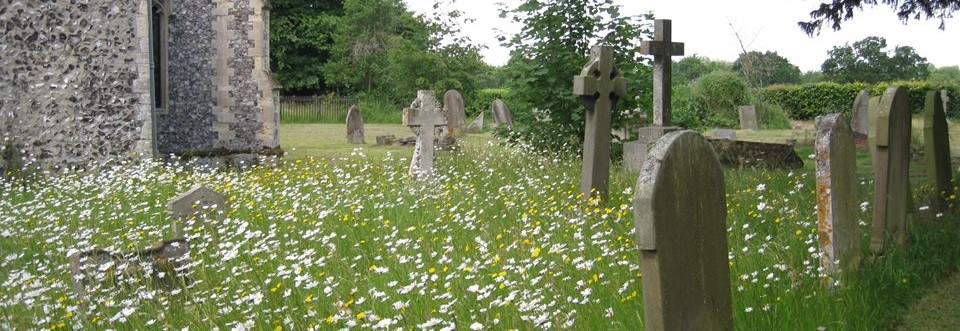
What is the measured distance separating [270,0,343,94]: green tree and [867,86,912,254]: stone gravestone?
33.2 metres

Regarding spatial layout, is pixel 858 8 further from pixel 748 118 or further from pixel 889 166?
pixel 748 118

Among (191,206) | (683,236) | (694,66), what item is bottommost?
(191,206)

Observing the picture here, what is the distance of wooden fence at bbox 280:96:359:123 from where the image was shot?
3431cm

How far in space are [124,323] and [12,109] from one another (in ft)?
29.7

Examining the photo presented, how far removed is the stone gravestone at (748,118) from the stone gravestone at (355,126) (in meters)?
10.9

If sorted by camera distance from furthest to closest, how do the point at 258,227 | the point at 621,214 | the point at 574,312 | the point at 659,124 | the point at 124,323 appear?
1. the point at 659,124
2. the point at 258,227
3. the point at 621,214
4. the point at 124,323
5. the point at 574,312

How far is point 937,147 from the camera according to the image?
25.5ft

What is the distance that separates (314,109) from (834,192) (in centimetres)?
3073

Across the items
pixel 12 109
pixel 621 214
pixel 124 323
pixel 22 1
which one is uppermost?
pixel 22 1

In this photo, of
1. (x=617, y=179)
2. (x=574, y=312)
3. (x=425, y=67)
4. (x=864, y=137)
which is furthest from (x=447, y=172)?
(x=425, y=67)

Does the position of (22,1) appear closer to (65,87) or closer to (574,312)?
(65,87)

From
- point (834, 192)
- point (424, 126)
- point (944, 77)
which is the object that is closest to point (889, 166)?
point (834, 192)

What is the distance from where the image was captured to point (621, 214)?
7555 mm

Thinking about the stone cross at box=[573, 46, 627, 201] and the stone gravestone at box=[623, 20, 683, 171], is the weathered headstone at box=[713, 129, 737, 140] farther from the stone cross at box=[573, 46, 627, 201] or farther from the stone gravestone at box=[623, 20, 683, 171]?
the stone cross at box=[573, 46, 627, 201]
